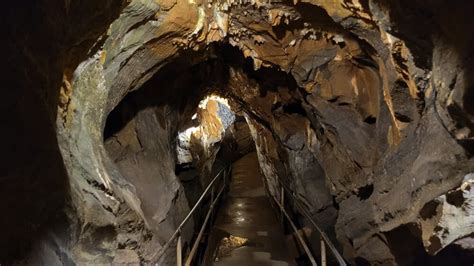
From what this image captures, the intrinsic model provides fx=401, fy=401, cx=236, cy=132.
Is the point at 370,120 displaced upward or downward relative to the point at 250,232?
upward

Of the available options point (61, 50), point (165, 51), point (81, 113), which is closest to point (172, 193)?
point (165, 51)

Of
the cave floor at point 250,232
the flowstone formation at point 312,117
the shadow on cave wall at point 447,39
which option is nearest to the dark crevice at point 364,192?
the flowstone formation at point 312,117

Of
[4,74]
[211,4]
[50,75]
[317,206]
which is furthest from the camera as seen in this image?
[317,206]

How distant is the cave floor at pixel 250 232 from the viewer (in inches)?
244

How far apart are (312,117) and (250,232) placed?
280 cm

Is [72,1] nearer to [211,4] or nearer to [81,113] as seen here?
[81,113]

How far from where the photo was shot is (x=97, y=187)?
3.60 meters

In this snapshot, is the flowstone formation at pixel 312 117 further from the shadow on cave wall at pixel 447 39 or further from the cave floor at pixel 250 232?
the cave floor at pixel 250 232

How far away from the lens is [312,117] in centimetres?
649

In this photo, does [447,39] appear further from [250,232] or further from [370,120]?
[250,232]

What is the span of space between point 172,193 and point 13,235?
445 centimetres

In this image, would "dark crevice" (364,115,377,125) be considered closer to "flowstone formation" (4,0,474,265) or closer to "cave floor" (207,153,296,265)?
"flowstone formation" (4,0,474,265)

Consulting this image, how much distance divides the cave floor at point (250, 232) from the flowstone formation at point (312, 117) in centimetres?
68

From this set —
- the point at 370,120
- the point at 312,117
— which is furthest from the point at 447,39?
the point at 312,117
